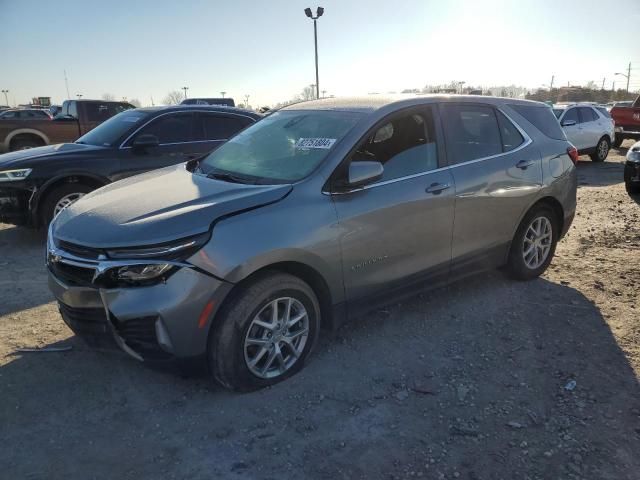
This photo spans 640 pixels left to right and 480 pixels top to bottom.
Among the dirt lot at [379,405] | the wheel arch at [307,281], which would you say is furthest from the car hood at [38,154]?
the wheel arch at [307,281]

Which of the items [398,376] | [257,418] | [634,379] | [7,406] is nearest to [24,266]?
[7,406]

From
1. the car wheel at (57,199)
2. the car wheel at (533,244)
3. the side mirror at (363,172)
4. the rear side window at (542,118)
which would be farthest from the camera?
the car wheel at (57,199)

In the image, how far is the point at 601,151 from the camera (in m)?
14.4

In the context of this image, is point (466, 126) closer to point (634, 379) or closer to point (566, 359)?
point (566, 359)

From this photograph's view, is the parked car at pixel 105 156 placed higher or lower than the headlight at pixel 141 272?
higher

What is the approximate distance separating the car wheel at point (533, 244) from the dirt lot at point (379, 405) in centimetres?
40

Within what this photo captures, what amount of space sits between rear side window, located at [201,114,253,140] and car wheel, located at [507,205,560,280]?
4308 mm

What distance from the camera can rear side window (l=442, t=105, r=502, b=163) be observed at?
161 inches

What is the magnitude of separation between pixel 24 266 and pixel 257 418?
13.1 feet

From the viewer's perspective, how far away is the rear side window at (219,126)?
7371 millimetres

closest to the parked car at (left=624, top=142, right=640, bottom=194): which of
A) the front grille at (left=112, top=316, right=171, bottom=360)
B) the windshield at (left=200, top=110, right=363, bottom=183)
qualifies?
the windshield at (left=200, top=110, right=363, bottom=183)

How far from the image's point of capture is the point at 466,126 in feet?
13.9

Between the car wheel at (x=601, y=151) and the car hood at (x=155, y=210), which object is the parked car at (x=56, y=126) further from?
the car wheel at (x=601, y=151)

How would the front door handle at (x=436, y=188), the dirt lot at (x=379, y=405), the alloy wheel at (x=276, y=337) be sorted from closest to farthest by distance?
the dirt lot at (x=379, y=405) < the alloy wheel at (x=276, y=337) < the front door handle at (x=436, y=188)
